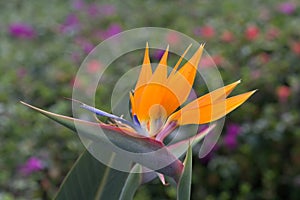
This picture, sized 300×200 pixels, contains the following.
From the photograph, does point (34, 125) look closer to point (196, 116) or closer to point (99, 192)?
point (99, 192)

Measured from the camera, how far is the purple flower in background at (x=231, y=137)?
1928 millimetres

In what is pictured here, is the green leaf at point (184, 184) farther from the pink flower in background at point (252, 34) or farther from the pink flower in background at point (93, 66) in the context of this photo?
the pink flower in background at point (252, 34)

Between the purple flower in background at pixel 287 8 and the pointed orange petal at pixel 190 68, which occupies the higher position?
the pointed orange petal at pixel 190 68

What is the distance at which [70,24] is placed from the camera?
9.93 ft

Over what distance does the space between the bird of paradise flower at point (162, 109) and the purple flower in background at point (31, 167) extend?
101 cm

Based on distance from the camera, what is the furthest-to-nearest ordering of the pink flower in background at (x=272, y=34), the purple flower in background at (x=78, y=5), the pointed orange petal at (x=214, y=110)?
1. the purple flower in background at (x=78, y=5)
2. the pink flower in background at (x=272, y=34)
3. the pointed orange petal at (x=214, y=110)

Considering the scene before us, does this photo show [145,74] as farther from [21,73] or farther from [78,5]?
[78,5]

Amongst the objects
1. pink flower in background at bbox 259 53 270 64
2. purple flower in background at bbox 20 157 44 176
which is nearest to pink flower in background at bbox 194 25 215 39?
pink flower in background at bbox 259 53 270 64

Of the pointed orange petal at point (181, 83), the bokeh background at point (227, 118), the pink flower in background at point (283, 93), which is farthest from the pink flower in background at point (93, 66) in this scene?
the pointed orange petal at point (181, 83)

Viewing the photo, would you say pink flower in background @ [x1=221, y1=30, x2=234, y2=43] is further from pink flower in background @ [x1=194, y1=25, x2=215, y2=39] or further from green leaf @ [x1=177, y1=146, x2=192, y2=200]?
green leaf @ [x1=177, y1=146, x2=192, y2=200]

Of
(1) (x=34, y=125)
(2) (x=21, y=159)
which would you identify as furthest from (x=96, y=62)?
(2) (x=21, y=159)

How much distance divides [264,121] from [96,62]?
605 mm

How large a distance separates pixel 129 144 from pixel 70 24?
2377mm

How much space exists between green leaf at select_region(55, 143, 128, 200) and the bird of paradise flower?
19 centimetres
